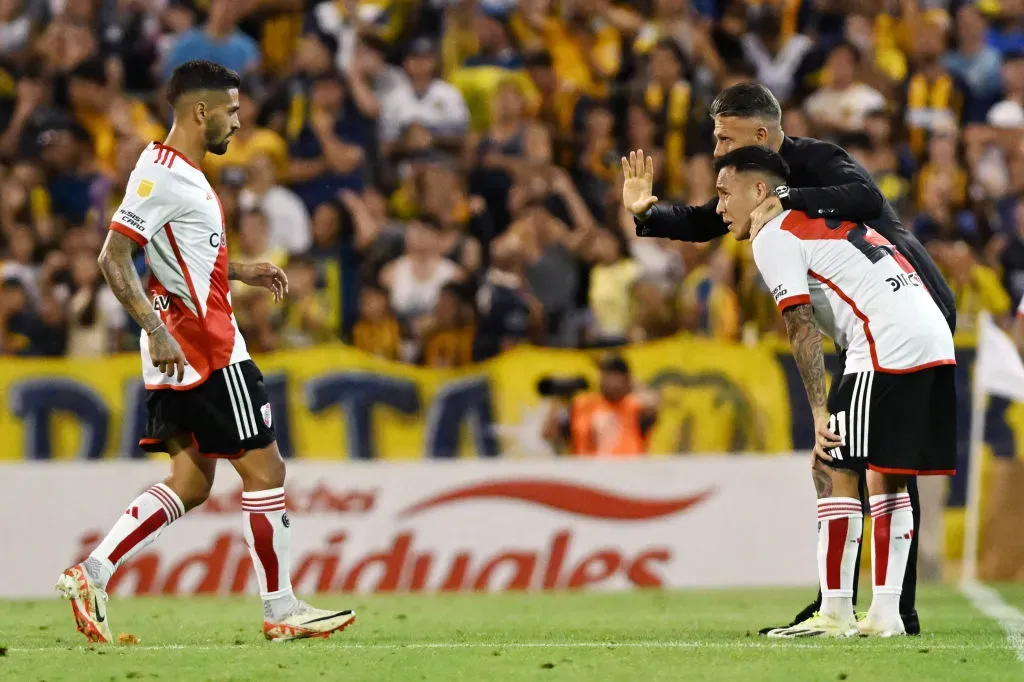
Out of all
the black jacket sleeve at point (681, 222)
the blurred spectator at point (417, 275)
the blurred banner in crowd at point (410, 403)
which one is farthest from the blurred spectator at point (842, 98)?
the black jacket sleeve at point (681, 222)

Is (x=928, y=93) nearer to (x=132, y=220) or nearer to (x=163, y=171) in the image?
(x=163, y=171)

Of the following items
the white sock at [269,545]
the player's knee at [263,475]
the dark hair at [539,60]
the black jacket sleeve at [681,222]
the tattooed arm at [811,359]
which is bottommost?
the white sock at [269,545]

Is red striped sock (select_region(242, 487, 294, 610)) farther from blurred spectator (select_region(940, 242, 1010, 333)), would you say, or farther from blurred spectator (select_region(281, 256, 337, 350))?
blurred spectator (select_region(940, 242, 1010, 333))

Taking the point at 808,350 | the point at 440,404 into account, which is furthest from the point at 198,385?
the point at 440,404

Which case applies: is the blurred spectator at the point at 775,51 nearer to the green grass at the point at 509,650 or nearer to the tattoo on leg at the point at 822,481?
the green grass at the point at 509,650

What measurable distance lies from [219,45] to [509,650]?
11.3 metres

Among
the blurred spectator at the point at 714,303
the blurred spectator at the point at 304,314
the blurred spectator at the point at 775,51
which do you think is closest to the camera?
the blurred spectator at the point at 304,314

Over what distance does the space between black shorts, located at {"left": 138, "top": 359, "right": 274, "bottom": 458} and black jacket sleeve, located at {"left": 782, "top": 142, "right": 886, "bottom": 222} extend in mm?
2536

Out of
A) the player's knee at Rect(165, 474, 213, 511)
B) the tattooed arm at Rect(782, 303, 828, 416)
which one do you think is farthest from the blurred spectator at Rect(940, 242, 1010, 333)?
the player's knee at Rect(165, 474, 213, 511)

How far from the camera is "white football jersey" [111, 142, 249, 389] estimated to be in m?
7.32

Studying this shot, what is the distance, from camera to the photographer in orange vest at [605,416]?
1388 cm

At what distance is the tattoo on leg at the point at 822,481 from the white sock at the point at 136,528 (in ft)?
9.58

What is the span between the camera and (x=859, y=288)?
7480 mm

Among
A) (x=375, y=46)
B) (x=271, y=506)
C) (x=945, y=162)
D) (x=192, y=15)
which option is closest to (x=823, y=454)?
(x=271, y=506)
